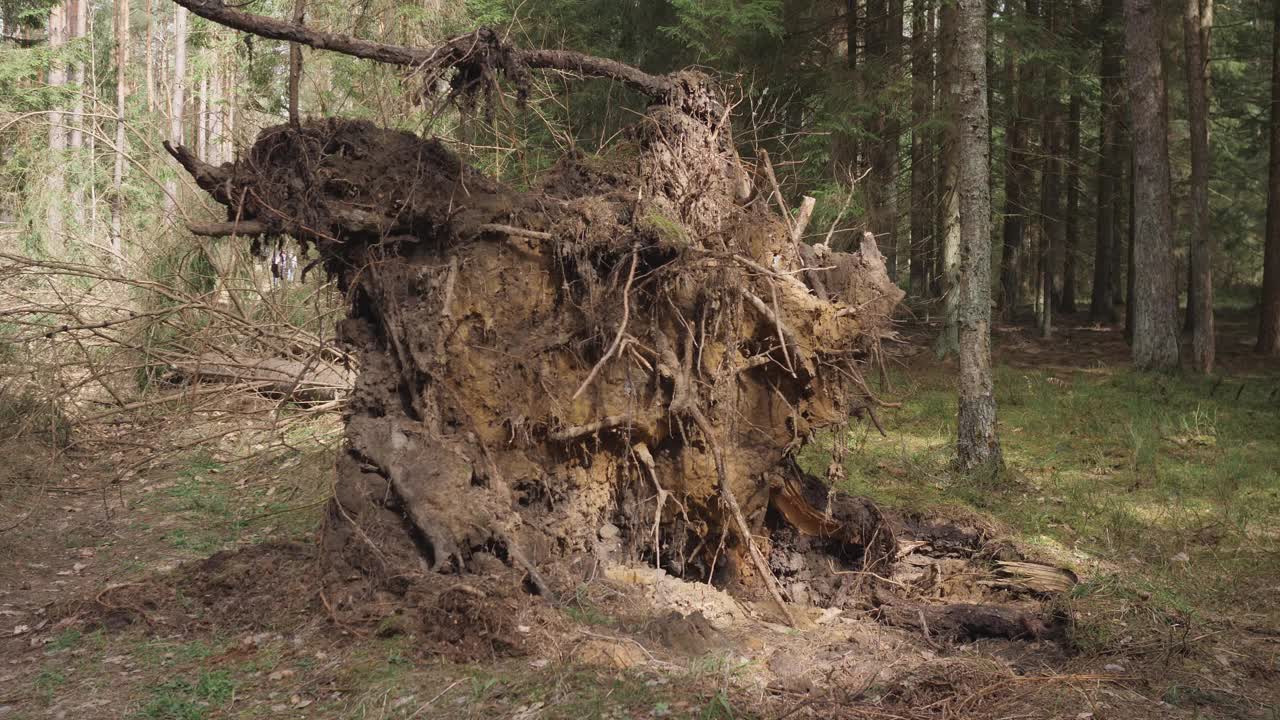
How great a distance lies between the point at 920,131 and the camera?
1620 centimetres

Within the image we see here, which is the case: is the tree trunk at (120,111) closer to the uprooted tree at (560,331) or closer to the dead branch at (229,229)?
the dead branch at (229,229)

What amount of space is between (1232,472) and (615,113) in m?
9.88

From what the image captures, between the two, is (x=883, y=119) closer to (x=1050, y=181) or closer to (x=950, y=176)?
(x=950, y=176)

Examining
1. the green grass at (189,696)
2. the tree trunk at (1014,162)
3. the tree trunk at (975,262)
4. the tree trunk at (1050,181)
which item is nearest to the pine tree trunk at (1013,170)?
the tree trunk at (1014,162)

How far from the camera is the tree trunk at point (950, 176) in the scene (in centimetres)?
1447

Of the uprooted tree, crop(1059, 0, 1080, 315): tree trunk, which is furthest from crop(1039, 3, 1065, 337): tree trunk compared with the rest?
the uprooted tree

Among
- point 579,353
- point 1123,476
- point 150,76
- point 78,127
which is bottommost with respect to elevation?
point 1123,476

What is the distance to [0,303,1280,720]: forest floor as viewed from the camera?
15.1 ft

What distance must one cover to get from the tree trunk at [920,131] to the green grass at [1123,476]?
9.97 feet

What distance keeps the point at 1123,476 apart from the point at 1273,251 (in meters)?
11.3

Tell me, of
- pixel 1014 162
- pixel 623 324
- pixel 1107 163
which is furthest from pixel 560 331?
pixel 1107 163

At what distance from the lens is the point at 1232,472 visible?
985cm

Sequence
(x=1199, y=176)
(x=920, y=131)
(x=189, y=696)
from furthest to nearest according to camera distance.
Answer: (x=1199, y=176)
(x=920, y=131)
(x=189, y=696)

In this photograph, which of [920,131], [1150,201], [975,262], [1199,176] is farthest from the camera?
[1199,176]
